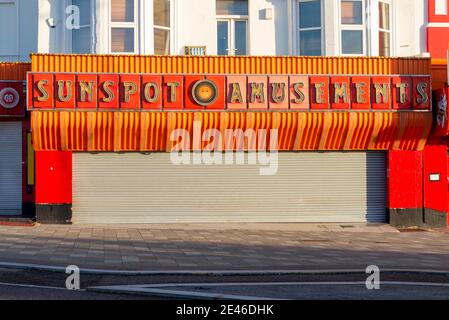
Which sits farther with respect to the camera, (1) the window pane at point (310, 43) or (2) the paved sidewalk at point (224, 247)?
(1) the window pane at point (310, 43)

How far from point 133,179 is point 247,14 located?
719 cm

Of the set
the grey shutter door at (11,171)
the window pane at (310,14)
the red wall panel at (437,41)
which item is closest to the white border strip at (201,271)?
the grey shutter door at (11,171)

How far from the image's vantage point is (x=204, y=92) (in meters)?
21.8

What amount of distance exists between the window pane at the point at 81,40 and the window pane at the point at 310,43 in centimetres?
722

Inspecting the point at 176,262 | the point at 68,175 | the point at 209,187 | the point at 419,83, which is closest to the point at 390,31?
the point at 419,83

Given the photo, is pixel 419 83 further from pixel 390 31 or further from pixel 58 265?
pixel 58 265

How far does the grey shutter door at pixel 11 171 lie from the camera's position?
23.3m

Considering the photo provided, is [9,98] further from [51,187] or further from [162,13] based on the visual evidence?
[162,13]

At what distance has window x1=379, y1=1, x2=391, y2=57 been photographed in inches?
983

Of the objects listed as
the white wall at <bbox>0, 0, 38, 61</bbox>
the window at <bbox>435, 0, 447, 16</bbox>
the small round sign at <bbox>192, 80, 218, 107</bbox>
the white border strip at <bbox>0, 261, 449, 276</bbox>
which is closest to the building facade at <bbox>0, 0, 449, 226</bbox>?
the small round sign at <bbox>192, 80, 218, 107</bbox>

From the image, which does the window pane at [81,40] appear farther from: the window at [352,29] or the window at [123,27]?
the window at [352,29]

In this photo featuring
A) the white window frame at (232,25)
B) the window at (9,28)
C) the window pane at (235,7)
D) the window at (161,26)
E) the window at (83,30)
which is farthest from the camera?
the window at (9,28)

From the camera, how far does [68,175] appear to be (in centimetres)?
2195

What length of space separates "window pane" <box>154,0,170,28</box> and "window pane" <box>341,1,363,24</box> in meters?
5.93
